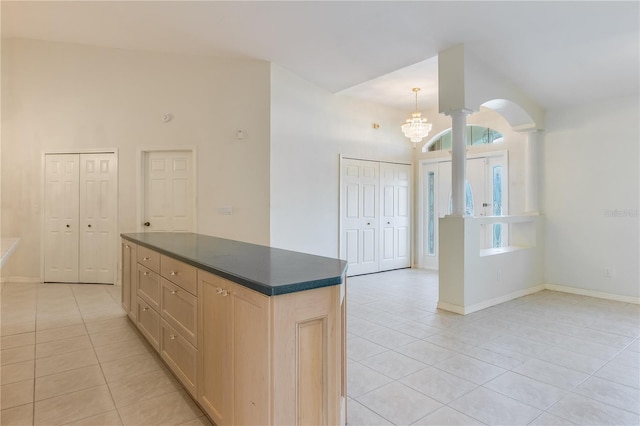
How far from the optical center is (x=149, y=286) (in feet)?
9.16

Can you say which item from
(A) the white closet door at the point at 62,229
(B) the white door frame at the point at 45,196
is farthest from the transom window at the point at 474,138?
(A) the white closet door at the point at 62,229

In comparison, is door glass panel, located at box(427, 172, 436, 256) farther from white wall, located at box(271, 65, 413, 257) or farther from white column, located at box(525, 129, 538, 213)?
white column, located at box(525, 129, 538, 213)

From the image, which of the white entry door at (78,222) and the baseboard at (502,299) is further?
the white entry door at (78,222)

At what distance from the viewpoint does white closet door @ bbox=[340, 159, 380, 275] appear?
599 centimetres

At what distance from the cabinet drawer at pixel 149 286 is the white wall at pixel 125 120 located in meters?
1.95

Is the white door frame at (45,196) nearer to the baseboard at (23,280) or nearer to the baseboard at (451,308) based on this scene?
the baseboard at (23,280)

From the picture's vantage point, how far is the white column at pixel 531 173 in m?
5.16

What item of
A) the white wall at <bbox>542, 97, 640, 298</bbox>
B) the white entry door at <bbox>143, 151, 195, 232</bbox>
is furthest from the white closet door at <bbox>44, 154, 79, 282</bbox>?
the white wall at <bbox>542, 97, 640, 298</bbox>

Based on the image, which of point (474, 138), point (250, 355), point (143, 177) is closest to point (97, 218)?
point (143, 177)

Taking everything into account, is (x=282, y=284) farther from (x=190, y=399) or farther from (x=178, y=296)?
(x=190, y=399)

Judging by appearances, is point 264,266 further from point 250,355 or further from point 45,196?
point 45,196

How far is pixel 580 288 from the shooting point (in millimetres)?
4863

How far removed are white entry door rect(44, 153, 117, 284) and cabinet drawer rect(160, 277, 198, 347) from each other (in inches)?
139

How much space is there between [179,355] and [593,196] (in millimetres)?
5305
